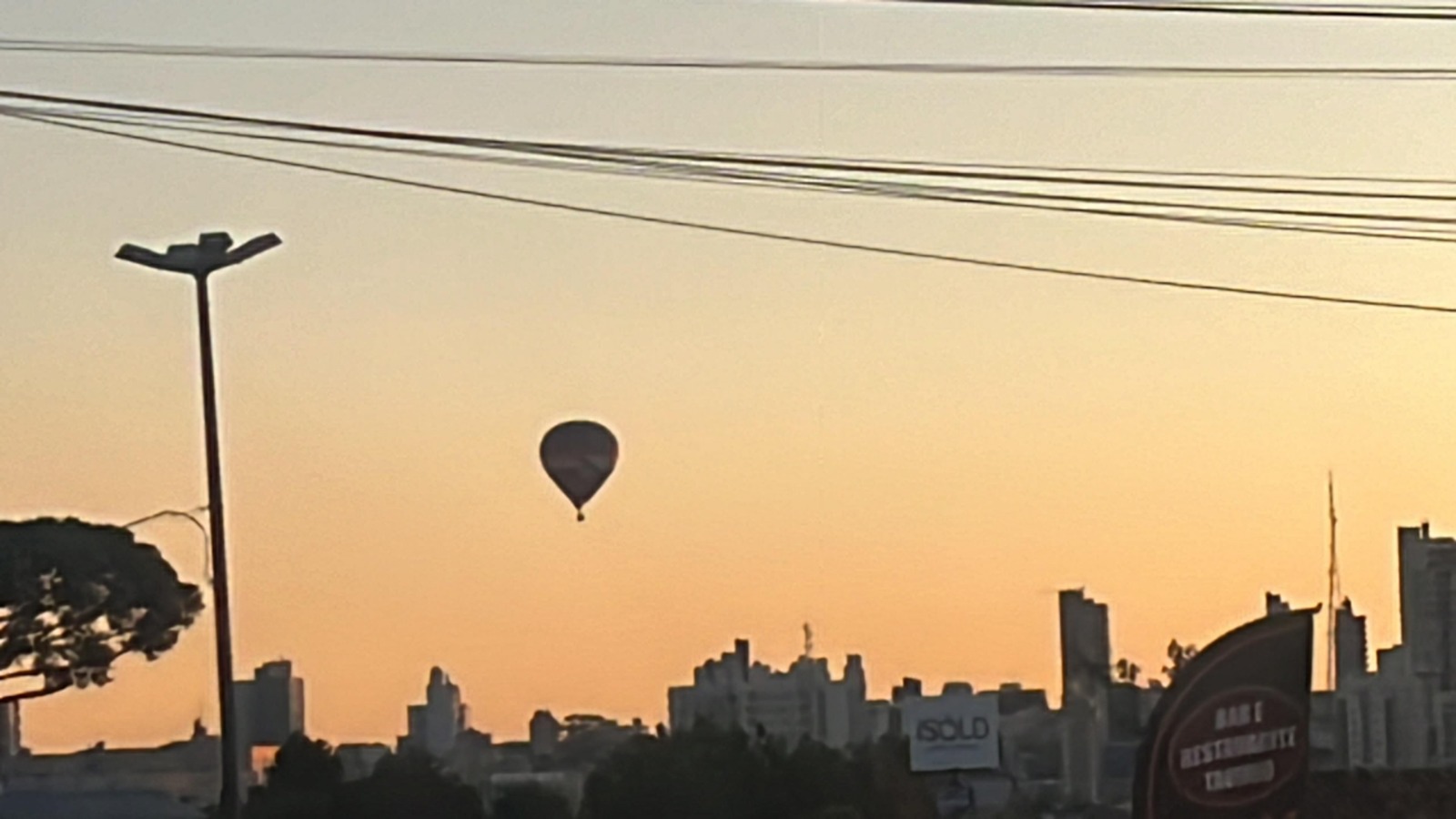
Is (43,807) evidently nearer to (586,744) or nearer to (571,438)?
(586,744)

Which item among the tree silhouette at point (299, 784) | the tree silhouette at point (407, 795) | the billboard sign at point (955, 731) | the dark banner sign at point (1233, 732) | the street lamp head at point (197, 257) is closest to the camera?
the dark banner sign at point (1233, 732)

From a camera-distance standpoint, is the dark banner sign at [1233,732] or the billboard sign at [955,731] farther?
the billboard sign at [955,731]

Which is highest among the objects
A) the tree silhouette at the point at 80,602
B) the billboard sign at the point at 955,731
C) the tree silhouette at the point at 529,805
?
the tree silhouette at the point at 80,602

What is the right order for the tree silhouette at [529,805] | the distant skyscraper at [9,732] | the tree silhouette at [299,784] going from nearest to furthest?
the tree silhouette at [299,784] → the tree silhouette at [529,805] → the distant skyscraper at [9,732]

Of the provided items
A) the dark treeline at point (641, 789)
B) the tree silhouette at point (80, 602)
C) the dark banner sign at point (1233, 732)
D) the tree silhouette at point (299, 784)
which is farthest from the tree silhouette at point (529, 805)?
the dark banner sign at point (1233, 732)

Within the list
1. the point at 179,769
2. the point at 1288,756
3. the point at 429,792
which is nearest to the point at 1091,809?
the point at 429,792

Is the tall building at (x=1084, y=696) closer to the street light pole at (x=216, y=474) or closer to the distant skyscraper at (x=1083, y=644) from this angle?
the distant skyscraper at (x=1083, y=644)

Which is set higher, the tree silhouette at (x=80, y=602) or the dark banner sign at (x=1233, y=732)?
the tree silhouette at (x=80, y=602)
